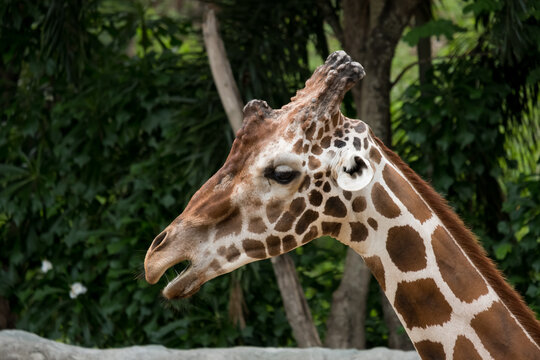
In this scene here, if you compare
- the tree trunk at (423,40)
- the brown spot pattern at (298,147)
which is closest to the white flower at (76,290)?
the tree trunk at (423,40)

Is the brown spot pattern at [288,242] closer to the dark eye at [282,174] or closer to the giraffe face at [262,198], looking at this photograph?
the giraffe face at [262,198]

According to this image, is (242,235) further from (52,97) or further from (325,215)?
(52,97)

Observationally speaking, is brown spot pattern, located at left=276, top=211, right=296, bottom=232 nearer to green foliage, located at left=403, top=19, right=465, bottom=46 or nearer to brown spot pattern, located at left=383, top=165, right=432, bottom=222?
brown spot pattern, located at left=383, top=165, right=432, bottom=222

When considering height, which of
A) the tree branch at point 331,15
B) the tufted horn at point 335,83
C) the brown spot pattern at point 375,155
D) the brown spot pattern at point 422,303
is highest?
the tree branch at point 331,15

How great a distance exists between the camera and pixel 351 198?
6.88 ft

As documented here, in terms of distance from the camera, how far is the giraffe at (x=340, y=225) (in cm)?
207

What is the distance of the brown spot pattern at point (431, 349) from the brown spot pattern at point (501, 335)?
11 cm

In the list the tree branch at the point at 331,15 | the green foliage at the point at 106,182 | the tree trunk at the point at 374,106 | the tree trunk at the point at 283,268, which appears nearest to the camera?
the tree trunk at the point at 283,268

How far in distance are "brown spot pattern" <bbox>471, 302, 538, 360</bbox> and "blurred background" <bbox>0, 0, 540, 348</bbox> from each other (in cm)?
234

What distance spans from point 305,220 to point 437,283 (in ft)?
1.32

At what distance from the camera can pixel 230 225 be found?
211 cm

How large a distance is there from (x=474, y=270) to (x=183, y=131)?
3.21 metres

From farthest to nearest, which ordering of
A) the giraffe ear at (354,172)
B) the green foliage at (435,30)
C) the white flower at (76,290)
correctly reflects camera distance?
the white flower at (76,290)
the green foliage at (435,30)
the giraffe ear at (354,172)

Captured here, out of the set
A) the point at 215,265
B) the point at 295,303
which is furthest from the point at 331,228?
the point at 295,303
